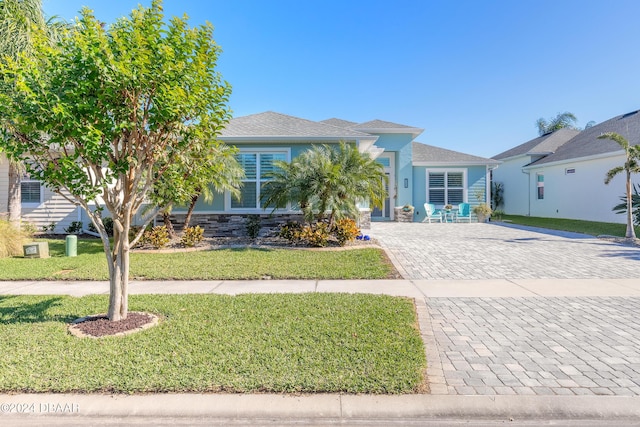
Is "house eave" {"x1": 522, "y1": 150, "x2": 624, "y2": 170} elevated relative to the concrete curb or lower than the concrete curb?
elevated

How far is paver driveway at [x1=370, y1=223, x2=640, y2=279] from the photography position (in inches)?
295

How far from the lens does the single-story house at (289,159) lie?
12625 millimetres

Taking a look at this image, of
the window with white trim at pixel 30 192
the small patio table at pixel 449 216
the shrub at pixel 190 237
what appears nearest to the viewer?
the shrub at pixel 190 237

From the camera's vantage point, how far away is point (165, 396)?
115 inches

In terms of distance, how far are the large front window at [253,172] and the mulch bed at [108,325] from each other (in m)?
8.11

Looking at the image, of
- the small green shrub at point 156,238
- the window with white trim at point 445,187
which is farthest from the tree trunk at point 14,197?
the window with white trim at point 445,187

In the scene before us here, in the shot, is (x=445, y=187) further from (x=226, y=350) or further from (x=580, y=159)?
(x=226, y=350)

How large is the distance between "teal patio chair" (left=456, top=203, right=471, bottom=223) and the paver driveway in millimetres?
4728

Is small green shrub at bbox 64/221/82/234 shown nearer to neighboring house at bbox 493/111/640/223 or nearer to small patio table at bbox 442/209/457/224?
small patio table at bbox 442/209/457/224

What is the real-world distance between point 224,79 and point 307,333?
3.49m

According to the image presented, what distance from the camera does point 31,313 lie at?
4.96m

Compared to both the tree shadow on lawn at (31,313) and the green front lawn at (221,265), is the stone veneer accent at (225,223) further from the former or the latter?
the tree shadow on lawn at (31,313)

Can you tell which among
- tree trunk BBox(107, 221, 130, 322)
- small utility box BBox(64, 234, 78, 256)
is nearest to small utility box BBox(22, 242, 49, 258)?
small utility box BBox(64, 234, 78, 256)

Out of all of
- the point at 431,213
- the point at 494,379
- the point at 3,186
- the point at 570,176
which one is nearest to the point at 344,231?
the point at 494,379
